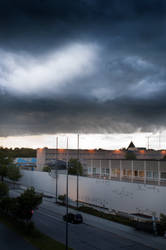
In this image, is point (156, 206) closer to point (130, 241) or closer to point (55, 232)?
point (130, 241)

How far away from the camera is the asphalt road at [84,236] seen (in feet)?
101

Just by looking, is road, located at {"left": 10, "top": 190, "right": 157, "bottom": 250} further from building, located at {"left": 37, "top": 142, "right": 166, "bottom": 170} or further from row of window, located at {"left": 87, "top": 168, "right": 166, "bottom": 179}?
building, located at {"left": 37, "top": 142, "right": 166, "bottom": 170}

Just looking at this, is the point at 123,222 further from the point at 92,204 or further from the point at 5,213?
the point at 5,213

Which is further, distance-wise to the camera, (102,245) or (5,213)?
(5,213)

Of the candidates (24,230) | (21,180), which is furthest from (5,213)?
(21,180)

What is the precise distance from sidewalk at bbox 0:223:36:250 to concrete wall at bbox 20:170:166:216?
2099cm

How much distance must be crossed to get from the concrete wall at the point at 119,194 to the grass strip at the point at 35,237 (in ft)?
61.2

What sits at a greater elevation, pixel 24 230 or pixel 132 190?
pixel 132 190

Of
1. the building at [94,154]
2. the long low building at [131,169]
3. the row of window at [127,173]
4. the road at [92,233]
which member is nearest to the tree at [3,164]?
the building at [94,154]

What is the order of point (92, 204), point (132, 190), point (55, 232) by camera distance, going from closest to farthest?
1. point (55, 232)
2. point (132, 190)
3. point (92, 204)

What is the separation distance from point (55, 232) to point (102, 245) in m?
8.11

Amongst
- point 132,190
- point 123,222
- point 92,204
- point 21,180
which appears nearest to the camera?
point 123,222

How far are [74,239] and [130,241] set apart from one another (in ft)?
23.0

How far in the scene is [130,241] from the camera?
3288cm
